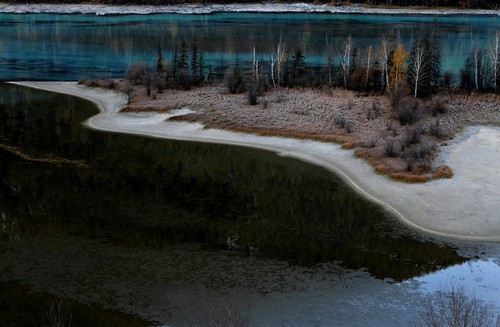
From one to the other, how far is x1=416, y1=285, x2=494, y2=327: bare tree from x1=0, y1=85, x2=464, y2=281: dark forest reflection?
344 cm

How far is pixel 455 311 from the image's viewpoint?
1686 cm

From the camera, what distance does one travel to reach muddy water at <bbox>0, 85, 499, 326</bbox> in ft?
84.4

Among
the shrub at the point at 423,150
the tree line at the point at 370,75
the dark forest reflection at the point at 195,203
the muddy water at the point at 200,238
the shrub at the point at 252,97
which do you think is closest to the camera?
the muddy water at the point at 200,238

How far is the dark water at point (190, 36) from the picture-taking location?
273ft

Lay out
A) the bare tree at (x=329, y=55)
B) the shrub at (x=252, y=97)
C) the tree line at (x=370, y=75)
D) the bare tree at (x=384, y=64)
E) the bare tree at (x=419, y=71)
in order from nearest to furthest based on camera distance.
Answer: the shrub at (x=252, y=97) → the bare tree at (x=419, y=71) → the tree line at (x=370, y=75) → the bare tree at (x=384, y=64) → the bare tree at (x=329, y=55)

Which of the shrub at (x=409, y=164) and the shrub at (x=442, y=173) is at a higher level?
the shrub at (x=409, y=164)

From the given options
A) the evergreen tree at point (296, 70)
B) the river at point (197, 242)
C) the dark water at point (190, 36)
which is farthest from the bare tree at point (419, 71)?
the river at point (197, 242)

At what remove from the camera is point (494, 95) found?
60781mm

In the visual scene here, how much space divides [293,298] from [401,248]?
311 inches

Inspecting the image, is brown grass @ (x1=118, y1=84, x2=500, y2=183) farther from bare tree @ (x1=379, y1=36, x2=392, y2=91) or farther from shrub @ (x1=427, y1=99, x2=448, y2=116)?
bare tree @ (x1=379, y1=36, x2=392, y2=91)

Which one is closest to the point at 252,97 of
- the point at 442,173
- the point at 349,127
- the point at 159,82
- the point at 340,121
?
the point at 340,121

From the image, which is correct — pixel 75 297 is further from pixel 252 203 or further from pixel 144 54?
pixel 144 54

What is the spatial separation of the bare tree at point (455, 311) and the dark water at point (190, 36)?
54.8 metres

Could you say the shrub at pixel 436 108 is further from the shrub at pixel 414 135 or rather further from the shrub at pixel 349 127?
the shrub at pixel 349 127
